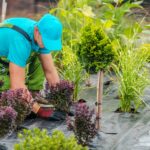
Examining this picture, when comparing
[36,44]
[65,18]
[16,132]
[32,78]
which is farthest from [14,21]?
[65,18]

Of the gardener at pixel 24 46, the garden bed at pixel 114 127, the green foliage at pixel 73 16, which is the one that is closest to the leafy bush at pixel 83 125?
the garden bed at pixel 114 127

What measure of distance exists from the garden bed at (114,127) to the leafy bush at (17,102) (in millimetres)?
220

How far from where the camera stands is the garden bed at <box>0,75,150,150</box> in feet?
12.4

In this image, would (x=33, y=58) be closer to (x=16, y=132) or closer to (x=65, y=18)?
(x=16, y=132)

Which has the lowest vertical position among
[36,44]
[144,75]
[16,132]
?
[16,132]

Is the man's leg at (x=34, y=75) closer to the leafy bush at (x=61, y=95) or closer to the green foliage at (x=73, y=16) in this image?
the leafy bush at (x=61, y=95)

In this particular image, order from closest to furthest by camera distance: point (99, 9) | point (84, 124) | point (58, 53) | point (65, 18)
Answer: point (84, 124), point (58, 53), point (65, 18), point (99, 9)

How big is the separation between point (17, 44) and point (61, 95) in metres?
0.58

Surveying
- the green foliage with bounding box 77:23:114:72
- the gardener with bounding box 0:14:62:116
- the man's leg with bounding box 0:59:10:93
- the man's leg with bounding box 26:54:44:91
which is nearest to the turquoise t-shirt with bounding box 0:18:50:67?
the gardener with bounding box 0:14:62:116

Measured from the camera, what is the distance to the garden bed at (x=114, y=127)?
12.4 ft

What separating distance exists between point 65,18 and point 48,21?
221 centimetres

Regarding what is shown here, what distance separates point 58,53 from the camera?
5828mm

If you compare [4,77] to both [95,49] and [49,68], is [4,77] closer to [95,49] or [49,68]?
[49,68]

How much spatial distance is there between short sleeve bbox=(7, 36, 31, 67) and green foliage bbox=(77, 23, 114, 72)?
0.47m
